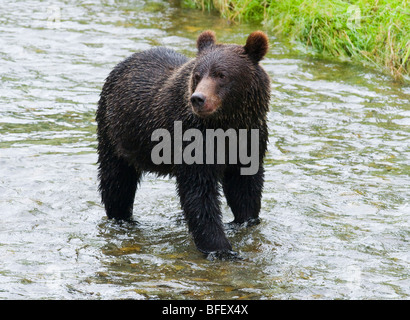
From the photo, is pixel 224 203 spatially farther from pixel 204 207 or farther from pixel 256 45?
pixel 256 45

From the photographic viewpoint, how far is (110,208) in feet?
22.7

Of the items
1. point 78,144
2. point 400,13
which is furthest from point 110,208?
point 400,13

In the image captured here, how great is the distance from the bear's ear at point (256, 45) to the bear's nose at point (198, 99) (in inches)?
26.9

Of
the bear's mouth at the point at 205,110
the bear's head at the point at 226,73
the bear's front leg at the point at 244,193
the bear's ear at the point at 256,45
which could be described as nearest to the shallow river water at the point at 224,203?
the bear's front leg at the point at 244,193

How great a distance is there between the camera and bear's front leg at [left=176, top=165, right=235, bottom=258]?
19.5ft

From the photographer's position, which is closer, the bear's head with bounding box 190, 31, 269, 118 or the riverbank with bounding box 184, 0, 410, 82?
the bear's head with bounding box 190, 31, 269, 118

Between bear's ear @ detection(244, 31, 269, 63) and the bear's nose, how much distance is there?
68 centimetres

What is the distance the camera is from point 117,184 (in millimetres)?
6867

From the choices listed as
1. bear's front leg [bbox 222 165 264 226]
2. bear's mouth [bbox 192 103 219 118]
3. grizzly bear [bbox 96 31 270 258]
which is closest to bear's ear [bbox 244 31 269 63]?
grizzly bear [bbox 96 31 270 258]

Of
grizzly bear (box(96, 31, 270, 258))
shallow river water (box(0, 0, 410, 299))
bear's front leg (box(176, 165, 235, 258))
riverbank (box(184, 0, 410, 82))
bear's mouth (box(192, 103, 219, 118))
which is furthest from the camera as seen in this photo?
riverbank (box(184, 0, 410, 82))

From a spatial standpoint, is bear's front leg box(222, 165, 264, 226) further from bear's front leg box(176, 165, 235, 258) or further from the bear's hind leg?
the bear's hind leg

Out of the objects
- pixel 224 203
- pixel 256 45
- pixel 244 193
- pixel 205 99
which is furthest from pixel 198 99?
pixel 224 203

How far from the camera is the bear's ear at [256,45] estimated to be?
19.3 ft

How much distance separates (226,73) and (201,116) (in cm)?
40
